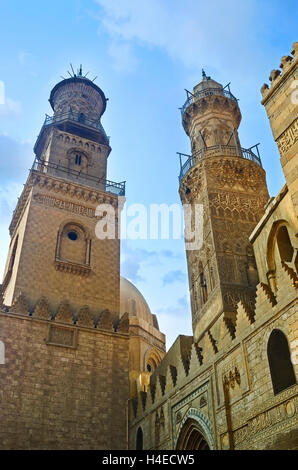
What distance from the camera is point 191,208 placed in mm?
16984

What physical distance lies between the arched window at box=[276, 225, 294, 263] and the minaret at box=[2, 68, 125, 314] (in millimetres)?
7336

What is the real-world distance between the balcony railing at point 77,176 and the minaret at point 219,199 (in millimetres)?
3779

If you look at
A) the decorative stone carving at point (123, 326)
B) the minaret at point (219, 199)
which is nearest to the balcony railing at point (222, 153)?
the minaret at point (219, 199)

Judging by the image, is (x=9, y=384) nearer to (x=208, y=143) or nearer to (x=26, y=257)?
(x=26, y=257)

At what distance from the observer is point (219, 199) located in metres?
15.8

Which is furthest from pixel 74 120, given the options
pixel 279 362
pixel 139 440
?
pixel 279 362

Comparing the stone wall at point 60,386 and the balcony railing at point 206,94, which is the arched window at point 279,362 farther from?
the balcony railing at point 206,94

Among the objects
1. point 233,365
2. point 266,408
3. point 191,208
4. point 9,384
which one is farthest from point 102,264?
point 266,408

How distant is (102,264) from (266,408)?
33.9 feet

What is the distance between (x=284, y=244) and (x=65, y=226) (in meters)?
9.26

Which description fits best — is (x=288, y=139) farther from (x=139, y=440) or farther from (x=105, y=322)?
(x=139, y=440)

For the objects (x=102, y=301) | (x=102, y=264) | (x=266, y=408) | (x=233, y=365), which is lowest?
(x=266, y=408)
